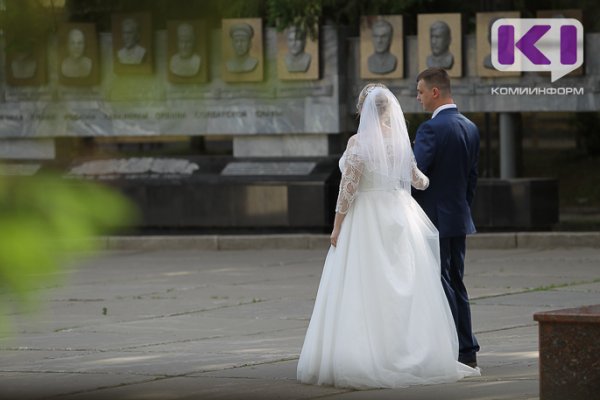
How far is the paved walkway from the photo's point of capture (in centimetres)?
674

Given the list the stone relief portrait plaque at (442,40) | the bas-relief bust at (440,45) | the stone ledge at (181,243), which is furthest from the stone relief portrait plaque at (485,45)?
the stone ledge at (181,243)

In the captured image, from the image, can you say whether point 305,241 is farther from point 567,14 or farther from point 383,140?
point 383,140

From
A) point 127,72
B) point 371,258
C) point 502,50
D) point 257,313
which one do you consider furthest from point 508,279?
point 127,72

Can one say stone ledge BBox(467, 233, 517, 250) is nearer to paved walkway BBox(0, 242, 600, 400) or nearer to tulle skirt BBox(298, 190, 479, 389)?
paved walkway BBox(0, 242, 600, 400)

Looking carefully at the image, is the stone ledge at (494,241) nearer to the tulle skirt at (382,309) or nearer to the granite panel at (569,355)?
the tulle skirt at (382,309)

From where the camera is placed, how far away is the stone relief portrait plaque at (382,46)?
19984 mm

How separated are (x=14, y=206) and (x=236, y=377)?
6035 millimetres

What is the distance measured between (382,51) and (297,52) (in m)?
1.27

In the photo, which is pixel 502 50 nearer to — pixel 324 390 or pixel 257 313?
pixel 257 313

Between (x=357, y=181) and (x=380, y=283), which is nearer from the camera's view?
(x=380, y=283)

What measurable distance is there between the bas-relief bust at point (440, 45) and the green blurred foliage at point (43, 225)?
18328 mm

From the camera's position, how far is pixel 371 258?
728 centimetres

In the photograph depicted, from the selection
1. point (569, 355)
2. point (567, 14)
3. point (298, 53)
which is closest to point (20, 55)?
point (569, 355)

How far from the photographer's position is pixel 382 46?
20.0 metres
